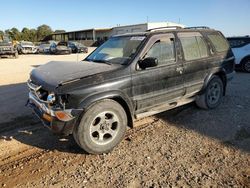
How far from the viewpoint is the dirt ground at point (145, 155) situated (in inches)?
143

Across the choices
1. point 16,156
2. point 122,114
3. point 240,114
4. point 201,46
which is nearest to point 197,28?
point 201,46

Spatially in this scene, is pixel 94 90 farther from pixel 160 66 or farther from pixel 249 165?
pixel 249 165

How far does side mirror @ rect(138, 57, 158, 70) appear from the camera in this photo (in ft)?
15.4

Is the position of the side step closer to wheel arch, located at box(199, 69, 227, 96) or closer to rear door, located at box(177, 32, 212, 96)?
rear door, located at box(177, 32, 212, 96)

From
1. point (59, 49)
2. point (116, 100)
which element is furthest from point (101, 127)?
point (59, 49)

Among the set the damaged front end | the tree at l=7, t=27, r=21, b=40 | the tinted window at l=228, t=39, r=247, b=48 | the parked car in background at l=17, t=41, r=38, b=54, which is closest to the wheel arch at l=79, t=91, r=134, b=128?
the damaged front end

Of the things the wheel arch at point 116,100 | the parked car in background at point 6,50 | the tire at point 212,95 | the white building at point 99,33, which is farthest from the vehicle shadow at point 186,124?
the white building at point 99,33

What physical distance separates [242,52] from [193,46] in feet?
25.0

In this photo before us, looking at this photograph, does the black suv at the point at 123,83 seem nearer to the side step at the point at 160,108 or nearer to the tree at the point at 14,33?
the side step at the point at 160,108

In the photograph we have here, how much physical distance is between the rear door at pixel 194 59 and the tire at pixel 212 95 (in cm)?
37

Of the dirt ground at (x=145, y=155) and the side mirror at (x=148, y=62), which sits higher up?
the side mirror at (x=148, y=62)

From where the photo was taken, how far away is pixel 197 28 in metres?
6.33

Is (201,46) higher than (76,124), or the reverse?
(201,46)

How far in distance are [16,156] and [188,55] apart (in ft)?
12.1
